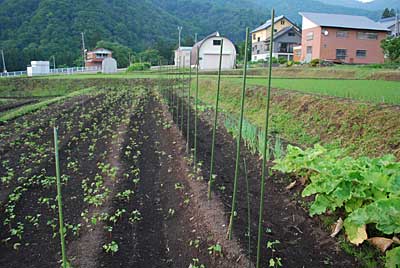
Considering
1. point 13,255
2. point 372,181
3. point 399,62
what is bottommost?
point 13,255

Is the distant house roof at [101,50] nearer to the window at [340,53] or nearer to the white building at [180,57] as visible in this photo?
the white building at [180,57]

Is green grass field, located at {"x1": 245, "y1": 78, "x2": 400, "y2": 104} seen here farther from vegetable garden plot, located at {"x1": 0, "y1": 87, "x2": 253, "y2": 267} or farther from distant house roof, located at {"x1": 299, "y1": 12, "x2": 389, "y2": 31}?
→ distant house roof, located at {"x1": 299, "y1": 12, "x2": 389, "y2": 31}

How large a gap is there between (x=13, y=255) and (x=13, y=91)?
23966 mm

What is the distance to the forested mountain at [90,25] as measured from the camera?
49219 millimetres

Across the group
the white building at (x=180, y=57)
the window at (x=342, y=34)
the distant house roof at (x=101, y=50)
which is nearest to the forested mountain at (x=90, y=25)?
the distant house roof at (x=101, y=50)

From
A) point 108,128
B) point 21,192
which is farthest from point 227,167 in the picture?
point 108,128

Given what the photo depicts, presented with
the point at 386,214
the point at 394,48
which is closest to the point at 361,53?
the point at 394,48

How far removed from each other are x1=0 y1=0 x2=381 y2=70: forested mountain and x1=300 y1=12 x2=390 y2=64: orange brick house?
2747 centimetres

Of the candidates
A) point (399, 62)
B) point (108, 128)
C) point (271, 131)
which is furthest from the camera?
point (399, 62)

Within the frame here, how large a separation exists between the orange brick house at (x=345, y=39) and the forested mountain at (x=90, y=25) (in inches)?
1082

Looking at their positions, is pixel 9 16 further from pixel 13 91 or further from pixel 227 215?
pixel 227 215

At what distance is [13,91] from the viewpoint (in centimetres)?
2427

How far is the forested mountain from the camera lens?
161 ft

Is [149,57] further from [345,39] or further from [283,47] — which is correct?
[345,39]
